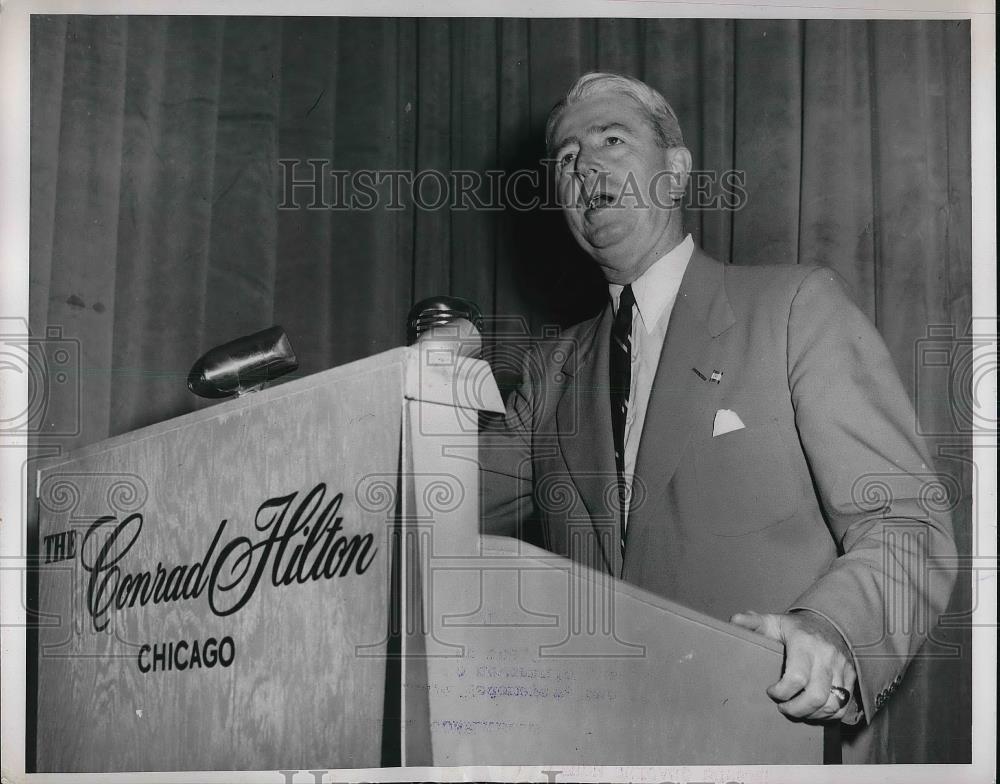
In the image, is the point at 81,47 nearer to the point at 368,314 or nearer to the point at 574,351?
the point at 368,314

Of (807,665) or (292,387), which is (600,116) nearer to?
(292,387)

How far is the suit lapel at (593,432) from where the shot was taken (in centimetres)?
169

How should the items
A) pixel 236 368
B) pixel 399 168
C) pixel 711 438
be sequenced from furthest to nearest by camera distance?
1. pixel 399 168
2. pixel 711 438
3. pixel 236 368

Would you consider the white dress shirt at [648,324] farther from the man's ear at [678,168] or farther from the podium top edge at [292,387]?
the podium top edge at [292,387]

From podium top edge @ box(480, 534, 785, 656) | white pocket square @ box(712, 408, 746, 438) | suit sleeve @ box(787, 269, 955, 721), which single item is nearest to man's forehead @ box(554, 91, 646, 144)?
suit sleeve @ box(787, 269, 955, 721)

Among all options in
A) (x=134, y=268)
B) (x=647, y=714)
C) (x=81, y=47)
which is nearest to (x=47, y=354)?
(x=134, y=268)

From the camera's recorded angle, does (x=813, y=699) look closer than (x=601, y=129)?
Yes

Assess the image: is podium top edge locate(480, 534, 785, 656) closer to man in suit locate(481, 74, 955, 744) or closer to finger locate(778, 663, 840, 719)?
finger locate(778, 663, 840, 719)

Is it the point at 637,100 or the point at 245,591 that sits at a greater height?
the point at 637,100

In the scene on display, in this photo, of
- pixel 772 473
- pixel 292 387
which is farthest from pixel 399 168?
pixel 772 473

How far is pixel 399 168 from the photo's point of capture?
1.90 m

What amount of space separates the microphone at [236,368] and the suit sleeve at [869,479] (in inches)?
33.0

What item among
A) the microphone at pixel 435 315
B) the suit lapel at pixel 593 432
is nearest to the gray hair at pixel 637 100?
the suit lapel at pixel 593 432

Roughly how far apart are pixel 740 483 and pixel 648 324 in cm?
31
